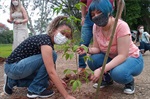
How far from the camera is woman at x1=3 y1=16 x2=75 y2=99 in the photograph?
6.91 feet

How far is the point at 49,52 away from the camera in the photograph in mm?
2086

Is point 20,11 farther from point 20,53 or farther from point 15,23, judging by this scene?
point 20,53

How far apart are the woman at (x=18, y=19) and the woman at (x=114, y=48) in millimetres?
2515

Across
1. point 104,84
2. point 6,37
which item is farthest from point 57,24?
point 6,37

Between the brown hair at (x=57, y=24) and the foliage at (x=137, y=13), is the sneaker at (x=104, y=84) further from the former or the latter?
the foliage at (x=137, y=13)

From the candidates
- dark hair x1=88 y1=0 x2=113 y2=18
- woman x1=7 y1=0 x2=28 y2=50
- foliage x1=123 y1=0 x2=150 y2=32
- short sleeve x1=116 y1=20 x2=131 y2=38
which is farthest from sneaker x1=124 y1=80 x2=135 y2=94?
foliage x1=123 y1=0 x2=150 y2=32

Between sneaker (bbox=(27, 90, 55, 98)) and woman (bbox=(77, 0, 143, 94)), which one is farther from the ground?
woman (bbox=(77, 0, 143, 94))

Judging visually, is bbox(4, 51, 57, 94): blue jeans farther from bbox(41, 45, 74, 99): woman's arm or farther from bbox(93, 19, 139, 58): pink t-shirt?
bbox(93, 19, 139, 58): pink t-shirt

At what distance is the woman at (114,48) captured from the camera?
2.00 meters

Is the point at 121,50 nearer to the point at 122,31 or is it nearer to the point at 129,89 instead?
the point at 122,31

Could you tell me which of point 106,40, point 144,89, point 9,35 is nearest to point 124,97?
point 144,89

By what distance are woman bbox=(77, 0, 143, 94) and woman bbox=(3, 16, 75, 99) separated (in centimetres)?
26

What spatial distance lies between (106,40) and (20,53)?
87cm

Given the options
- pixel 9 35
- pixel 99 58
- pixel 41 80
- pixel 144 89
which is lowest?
pixel 9 35
